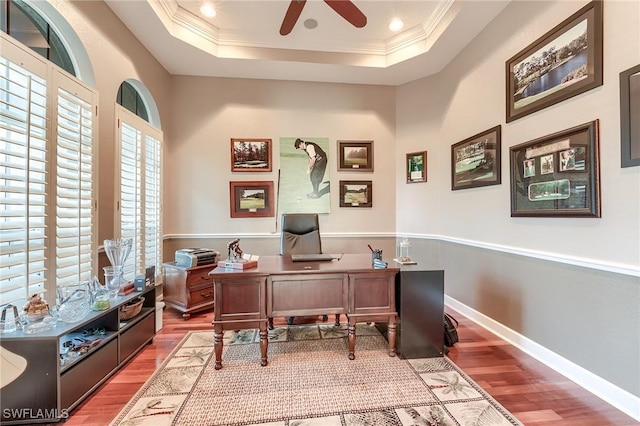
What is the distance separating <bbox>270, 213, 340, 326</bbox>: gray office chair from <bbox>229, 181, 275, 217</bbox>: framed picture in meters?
0.86

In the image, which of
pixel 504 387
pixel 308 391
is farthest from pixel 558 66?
pixel 308 391

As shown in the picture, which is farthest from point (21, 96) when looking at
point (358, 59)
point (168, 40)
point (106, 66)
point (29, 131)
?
point (358, 59)

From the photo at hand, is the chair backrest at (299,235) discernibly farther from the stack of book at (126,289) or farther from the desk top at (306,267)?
the stack of book at (126,289)

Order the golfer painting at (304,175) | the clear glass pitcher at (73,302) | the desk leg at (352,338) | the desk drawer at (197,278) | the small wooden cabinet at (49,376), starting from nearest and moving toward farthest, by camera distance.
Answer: the small wooden cabinet at (49,376)
the clear glass pitcher at (73,302)
the desk leg at (352,338)
the desk drawer at (197,278)
the golfer painting at (304,175)

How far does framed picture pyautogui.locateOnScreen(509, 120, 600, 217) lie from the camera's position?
5.92 feet

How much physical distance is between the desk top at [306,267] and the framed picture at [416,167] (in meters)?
1.80

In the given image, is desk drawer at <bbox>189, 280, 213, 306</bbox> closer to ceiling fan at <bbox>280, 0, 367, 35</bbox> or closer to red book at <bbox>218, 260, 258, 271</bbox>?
red book at <bbox>218, 260, 258, 271</bbox>

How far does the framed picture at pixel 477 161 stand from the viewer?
267 cm

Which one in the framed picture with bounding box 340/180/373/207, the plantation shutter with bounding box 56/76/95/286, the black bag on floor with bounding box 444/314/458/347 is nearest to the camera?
the plantation shutter with bounding box 56/76/95/286

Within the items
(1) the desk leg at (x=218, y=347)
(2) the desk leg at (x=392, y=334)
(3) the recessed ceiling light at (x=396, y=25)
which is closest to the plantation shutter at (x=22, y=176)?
(1) the desk leg at (x=218, y=347)

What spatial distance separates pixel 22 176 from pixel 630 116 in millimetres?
3558

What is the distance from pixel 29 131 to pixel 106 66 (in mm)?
1128

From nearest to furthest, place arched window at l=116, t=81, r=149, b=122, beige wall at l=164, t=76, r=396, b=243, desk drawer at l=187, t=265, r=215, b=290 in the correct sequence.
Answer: arched window at l=116, t=81, r=149, b=122 → desk drawer at l=187, t=265, r=215, b=290 → beige wall at l=164, t=76, r=396, b=243

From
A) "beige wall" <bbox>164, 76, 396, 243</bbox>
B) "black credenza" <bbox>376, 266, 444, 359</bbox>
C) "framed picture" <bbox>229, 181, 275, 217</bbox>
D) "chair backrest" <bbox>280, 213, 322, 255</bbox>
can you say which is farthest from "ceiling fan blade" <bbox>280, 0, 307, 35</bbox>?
"black credenza" <bbox>376, 266, 444, 359</bbox>
